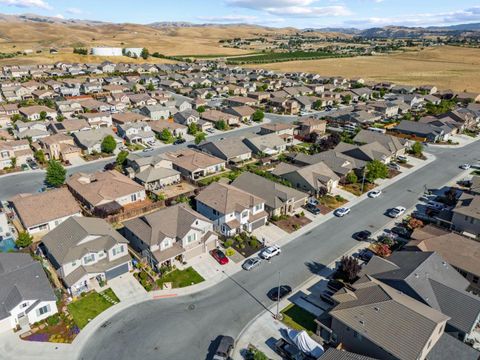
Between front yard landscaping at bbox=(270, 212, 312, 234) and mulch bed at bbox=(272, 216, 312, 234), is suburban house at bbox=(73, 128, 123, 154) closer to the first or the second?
front yard landscaping at bbox=(270, 212, 312, 234)

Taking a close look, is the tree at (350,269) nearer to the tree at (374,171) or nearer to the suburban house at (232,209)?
the suburban house at (232,209)

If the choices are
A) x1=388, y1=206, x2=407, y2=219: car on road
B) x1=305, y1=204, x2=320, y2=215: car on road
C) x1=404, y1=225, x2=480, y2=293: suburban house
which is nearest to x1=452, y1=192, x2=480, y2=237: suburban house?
x1=404, y1=225, x2=480, y2=293: suburban house

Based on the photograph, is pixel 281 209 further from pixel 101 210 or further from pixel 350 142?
pixel 350 142

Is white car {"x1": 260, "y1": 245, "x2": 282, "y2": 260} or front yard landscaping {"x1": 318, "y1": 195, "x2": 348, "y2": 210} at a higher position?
front yard landscaping {"x1": 318, "y1": 195, "x2": 348, "y2": 210}

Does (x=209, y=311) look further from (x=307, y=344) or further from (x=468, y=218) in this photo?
(x=468, y=218)

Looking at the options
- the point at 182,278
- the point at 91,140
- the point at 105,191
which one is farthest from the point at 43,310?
the point at 91,140

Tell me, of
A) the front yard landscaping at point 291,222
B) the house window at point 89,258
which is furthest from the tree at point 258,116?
the house window at point 89,258

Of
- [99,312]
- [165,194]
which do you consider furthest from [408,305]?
[165,194]
